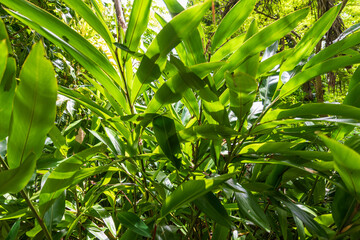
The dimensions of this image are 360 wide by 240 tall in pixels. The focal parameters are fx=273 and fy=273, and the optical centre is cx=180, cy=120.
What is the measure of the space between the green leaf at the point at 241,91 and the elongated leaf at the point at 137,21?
0.12 metres

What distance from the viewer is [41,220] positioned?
0.33m

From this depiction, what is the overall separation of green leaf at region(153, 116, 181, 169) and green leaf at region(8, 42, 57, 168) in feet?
0.43

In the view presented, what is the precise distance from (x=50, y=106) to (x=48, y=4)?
3.77 ft

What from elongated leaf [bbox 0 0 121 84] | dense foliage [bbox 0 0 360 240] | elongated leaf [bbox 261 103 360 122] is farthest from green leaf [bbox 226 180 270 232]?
elongated leaf [bbox 0 0 121 84]

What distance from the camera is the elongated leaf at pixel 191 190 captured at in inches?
10.2

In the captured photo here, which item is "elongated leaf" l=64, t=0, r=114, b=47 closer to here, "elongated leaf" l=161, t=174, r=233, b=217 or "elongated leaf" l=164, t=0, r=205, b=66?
"elongated leaf" l=164, t=0, r=205, b=66

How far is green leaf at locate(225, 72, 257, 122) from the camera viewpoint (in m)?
0.28

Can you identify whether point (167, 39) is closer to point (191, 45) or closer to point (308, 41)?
point (191, 45)

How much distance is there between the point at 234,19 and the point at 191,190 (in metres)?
0.22

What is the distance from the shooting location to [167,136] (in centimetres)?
34

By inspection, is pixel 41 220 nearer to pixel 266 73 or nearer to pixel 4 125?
pixel 4 125

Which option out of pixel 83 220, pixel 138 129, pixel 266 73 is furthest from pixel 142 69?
pixel 83 220

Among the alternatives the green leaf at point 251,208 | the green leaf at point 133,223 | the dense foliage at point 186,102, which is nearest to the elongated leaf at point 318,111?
the dense foliage at point 186,102

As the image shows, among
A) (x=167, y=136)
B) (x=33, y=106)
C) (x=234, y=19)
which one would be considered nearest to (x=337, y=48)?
(x=234, y=19)
